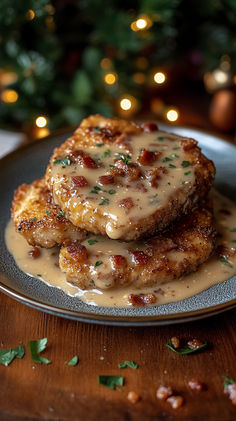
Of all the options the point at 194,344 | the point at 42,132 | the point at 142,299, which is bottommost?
the point at 42,132

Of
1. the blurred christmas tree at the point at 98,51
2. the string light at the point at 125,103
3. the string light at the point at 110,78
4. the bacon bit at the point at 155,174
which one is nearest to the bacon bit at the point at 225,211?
the bacon bit at the point at 155,174

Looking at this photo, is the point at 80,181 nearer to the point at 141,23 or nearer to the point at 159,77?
the point at 141,23

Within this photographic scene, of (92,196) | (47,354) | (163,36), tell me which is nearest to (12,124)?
(163,36)

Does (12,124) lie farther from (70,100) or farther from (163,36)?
(163,36)

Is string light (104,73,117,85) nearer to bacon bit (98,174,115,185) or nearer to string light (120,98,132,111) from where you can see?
string light (120,98,132,111)

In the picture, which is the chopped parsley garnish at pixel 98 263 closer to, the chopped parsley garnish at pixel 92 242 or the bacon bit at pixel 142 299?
the chopped parsley garnish at pixel 92 242

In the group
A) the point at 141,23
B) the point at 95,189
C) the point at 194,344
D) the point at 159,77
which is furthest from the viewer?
the point at 159,77

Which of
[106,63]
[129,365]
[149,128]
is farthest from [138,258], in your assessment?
[106,63]
